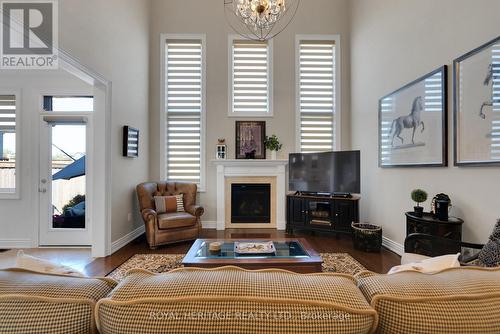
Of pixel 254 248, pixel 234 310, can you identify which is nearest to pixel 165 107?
pixel 254 248

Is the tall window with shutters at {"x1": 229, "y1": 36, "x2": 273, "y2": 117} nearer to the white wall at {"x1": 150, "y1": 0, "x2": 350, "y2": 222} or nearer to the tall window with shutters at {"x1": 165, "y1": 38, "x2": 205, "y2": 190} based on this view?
the white wall at {"x1": 150, "y1": 0, "x2": 350, "y2": 222}

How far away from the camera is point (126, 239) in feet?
13.3

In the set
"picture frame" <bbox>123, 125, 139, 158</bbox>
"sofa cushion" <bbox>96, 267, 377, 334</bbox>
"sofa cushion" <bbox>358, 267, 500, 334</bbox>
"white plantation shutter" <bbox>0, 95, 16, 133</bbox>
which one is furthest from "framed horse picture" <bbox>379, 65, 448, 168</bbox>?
"white plantation shutter" <bbox>0, 95, 16, 133</bbox>

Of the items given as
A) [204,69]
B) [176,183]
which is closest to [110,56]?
[204,69]

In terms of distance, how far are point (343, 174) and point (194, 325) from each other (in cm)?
406

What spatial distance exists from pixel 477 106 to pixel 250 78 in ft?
12.6

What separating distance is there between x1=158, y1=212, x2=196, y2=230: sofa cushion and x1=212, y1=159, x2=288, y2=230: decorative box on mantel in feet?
3.37

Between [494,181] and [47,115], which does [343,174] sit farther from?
[47,115]

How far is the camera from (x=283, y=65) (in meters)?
5.16

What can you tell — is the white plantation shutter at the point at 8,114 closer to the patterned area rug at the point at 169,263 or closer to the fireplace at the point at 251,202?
the patterned area rug at the point at 169,263

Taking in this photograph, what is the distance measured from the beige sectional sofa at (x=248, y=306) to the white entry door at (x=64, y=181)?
376 cm

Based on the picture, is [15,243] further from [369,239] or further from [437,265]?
[369,239]

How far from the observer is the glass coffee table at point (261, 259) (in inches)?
90.6

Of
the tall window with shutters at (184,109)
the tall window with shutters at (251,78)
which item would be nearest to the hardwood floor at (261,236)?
the tall window with shutters at (184,109)
